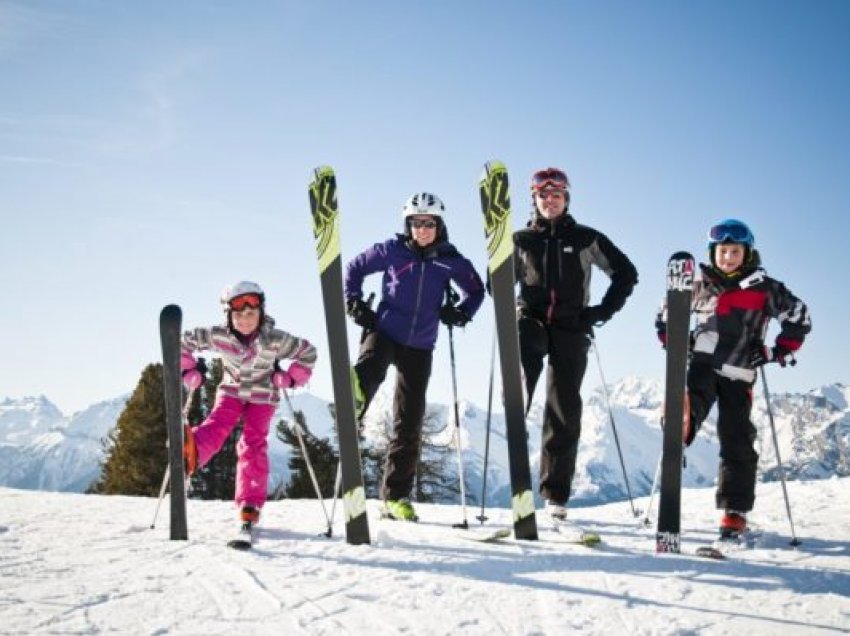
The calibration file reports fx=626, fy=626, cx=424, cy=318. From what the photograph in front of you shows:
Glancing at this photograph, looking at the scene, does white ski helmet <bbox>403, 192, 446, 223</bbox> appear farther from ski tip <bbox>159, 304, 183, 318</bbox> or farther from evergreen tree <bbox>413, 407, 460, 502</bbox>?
evergreen tree <bbox>413, 407, 460, 502</bbox>

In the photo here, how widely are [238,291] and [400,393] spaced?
1.65m

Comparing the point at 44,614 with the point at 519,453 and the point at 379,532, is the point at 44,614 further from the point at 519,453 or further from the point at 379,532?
the point at 519,453

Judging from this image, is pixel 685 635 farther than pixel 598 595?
No

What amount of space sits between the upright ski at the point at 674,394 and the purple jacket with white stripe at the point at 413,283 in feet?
6.08

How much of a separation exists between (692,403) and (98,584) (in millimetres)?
4101

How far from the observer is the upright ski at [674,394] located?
14.4 ft

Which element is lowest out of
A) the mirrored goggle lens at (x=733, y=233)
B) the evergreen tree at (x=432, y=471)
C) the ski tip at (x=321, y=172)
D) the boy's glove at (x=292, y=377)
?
the evergreen tree at (x=432, y=471)

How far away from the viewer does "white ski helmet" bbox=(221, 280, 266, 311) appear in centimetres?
502

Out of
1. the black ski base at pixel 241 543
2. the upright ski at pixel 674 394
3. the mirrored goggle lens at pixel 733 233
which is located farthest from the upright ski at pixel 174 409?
the mirrored goggle lens at pixel 733 233

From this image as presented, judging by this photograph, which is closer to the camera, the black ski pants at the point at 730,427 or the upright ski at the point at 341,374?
the upright ski at the point at 341,374

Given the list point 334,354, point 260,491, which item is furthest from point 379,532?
point 334,354

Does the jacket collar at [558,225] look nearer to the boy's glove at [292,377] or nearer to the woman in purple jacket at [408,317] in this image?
the woman in purple jacket at [408,317]

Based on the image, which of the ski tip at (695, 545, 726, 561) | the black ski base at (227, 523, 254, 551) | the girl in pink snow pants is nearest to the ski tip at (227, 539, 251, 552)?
the black ski base at (227, 523, 254, 551)

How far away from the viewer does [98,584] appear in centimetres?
319
